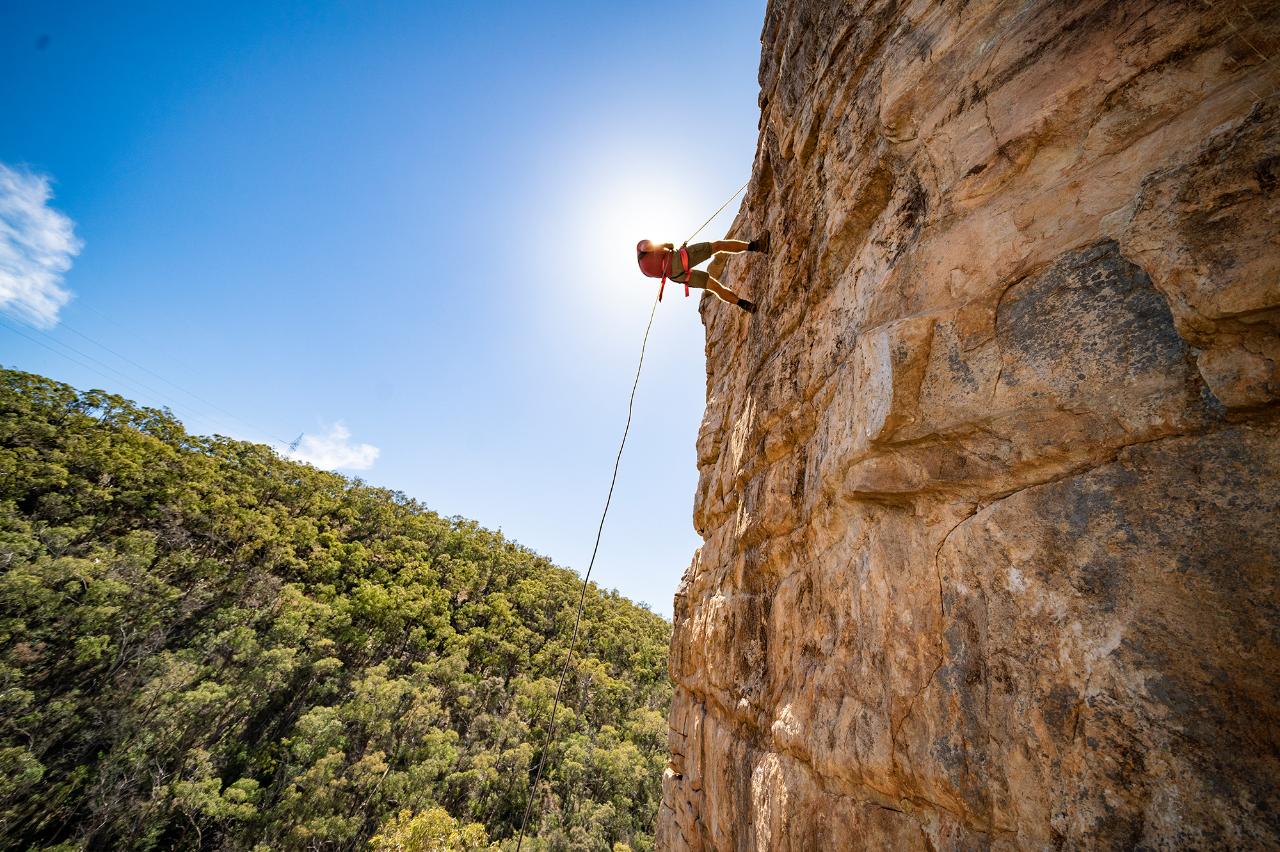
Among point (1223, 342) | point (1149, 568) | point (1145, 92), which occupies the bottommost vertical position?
point (1149, 568)

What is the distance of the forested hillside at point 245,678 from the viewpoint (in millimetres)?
19578

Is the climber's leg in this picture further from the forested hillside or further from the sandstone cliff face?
the forested hillside

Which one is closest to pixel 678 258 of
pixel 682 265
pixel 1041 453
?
pixel 682 265

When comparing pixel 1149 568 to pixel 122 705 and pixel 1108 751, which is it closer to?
pixel 1108 751

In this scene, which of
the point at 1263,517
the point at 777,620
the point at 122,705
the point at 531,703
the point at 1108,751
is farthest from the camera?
the point at 531,703

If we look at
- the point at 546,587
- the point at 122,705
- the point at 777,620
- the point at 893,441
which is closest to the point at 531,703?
the point at 546,587

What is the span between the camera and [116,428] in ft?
103

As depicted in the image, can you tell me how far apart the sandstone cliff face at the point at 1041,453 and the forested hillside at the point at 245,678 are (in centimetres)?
2029

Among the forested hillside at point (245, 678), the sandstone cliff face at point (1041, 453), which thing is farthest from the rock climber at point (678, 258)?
the forested hillside at point (245, 678)

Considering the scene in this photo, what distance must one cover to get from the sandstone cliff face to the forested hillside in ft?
66.6

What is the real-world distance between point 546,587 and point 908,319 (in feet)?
158

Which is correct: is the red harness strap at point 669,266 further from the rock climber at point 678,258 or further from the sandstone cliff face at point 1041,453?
the sandstone cliff face at point 1041,453

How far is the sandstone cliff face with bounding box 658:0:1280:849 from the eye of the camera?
1535 mm

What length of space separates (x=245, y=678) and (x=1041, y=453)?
114 feet
